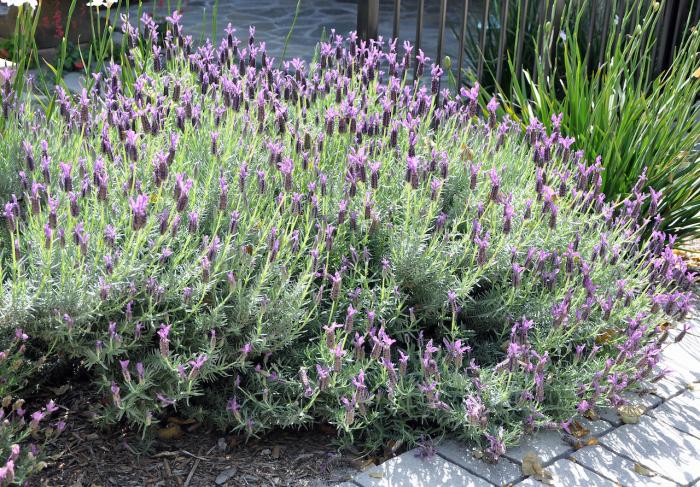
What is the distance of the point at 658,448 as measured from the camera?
307cm

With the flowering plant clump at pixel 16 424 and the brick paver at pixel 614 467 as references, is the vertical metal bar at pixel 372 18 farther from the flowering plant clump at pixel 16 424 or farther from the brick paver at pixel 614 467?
the flowering plant clump at pixel 16 424

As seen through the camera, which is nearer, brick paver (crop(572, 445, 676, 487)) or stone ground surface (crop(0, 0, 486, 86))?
brick paver (crop(572, 445, 676, 487))

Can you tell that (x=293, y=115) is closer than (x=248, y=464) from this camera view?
No

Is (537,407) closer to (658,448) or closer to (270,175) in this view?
(658,448)

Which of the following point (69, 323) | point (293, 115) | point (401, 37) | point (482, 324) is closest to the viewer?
point (69, 323)

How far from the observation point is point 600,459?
2.98 meters

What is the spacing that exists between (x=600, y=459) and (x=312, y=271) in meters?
1.16

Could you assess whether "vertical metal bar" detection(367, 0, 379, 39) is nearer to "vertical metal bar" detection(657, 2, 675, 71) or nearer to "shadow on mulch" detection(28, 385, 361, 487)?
"vertical metal bar" detection(657, 2, 675, 71)

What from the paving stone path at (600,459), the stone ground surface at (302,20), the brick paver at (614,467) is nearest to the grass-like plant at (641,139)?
the paving stone path at (600,459)

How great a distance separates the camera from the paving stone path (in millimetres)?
2818

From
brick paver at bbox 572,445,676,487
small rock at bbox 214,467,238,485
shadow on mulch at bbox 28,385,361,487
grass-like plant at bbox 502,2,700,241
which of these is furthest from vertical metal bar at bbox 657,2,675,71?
small rock at bbox 214,467,238,485

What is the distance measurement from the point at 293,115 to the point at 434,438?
4.96 feet

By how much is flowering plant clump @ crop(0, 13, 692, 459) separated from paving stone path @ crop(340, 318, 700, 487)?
0.09 m

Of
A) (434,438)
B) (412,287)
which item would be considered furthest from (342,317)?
(434,438)
